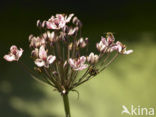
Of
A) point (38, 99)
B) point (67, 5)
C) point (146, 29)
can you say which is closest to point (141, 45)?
point (146, 29)

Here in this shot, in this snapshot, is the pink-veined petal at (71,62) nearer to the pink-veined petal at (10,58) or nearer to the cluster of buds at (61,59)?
the cluster of buds at (61,59)

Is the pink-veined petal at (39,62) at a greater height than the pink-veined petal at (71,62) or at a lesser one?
greater

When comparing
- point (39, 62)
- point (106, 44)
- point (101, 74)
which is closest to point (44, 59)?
point (39, 62)

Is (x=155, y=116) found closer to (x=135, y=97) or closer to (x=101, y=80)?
(x=135, y=97)

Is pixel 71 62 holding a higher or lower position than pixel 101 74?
lower

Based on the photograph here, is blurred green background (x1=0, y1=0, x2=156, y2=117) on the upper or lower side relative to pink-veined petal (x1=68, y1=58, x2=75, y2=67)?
upper

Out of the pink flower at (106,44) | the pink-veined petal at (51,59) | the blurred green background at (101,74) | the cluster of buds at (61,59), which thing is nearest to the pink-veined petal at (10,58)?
the cluster of buds at (61,59)

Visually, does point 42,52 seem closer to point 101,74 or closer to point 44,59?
point 44,59

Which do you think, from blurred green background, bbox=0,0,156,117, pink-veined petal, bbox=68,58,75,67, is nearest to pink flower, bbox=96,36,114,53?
pink-veined petal, bbox=68,58,75,67

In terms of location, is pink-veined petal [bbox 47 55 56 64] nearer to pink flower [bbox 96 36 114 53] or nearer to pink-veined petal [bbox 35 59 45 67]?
pink-veined petal [bbox 35 59 45 67]
